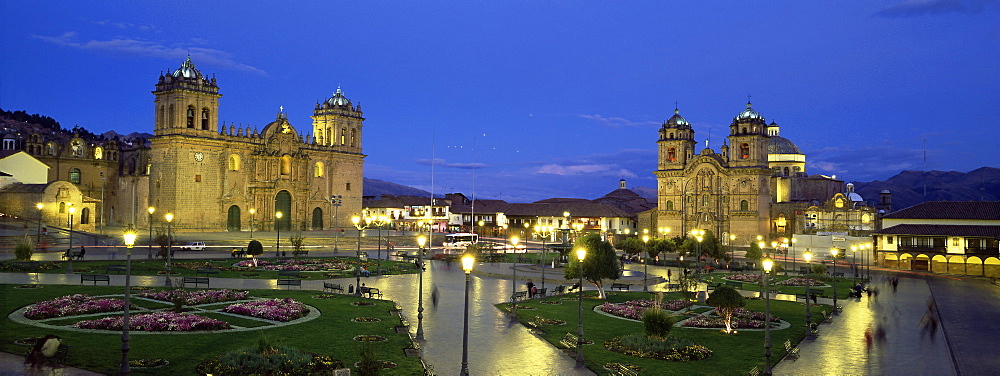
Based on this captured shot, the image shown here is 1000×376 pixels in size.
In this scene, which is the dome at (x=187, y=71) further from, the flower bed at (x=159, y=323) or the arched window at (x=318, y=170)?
the flower bed at (x=159, y=323)

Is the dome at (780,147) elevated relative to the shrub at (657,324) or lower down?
elevated

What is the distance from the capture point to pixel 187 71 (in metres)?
71.2

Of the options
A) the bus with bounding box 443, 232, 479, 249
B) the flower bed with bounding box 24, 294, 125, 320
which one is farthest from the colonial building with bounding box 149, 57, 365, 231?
the flower bed with bounding box 24, 294, 125, 320

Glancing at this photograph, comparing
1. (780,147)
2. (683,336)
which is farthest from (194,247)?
(780,147)

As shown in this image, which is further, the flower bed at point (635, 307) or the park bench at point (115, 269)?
the park bench at point (115, 269)

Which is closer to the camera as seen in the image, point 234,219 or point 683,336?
point 683,336

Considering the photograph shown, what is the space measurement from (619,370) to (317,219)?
67.9 meters

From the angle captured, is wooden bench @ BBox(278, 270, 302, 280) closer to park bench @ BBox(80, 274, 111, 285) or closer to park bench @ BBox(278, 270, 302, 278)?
park bench @ BBox(278, 270, 302, 278)

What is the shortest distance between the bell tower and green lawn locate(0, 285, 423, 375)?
43970 millimetres

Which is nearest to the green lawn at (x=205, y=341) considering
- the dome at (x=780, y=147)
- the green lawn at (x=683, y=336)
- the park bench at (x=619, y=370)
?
the park bench at (x=619, y=370)

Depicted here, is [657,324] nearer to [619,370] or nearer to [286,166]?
[619,370]

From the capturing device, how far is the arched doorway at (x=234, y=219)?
7444cm

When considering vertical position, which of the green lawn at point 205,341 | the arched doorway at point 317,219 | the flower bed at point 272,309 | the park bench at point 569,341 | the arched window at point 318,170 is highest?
the arched window at point 318,170

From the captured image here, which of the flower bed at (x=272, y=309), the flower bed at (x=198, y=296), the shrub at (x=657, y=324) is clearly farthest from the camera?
the flower bed at (x=198, y=296)
